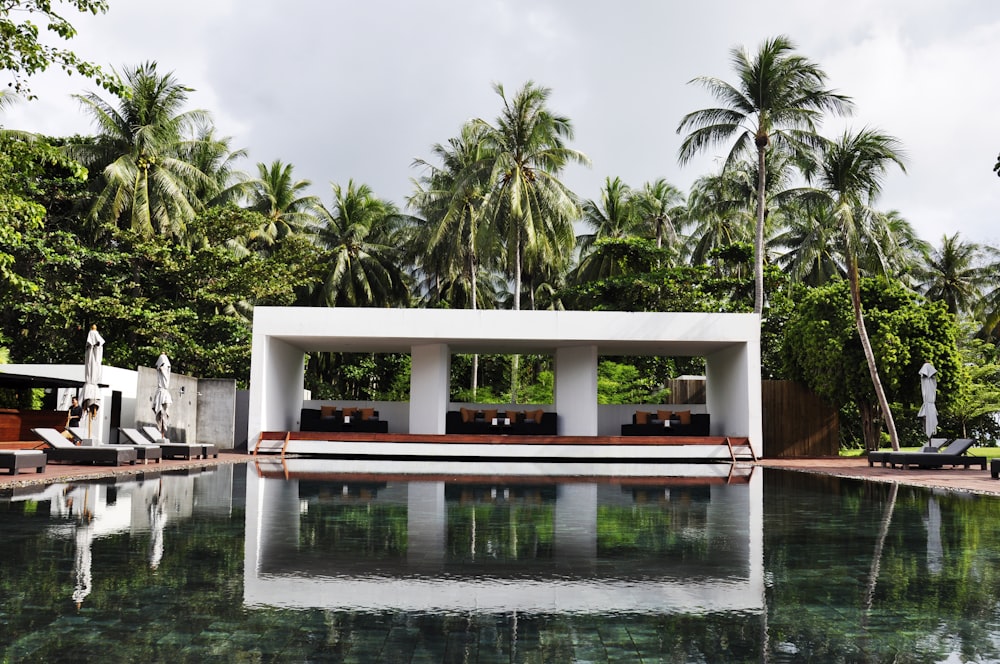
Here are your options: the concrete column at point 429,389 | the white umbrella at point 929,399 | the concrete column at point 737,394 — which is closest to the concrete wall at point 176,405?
the concrete column at point 429,389

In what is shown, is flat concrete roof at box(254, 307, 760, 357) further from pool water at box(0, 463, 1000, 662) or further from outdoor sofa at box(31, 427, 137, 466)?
pool water at box(0, 463, 1000, 662)

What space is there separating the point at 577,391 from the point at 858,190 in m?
9.24

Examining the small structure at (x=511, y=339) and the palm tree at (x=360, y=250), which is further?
the palm tree at (x=360, y=250)

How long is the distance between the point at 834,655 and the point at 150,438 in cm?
1648

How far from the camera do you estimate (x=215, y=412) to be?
2195cm

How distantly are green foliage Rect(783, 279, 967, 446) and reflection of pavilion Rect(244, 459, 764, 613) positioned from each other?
13.4 meters

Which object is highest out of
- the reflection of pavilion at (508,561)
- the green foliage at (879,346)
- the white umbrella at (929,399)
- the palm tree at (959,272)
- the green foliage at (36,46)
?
the palm tree at (959,272)

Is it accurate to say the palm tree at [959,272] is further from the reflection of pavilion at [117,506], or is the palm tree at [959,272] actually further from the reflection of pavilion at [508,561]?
the reflection of pavilion at [117,506]

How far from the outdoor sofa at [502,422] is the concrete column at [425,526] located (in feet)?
30.1

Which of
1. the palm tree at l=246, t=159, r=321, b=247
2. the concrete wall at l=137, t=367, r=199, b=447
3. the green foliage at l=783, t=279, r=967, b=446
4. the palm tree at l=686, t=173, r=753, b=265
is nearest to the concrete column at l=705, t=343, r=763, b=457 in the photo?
the green foliage at l=783, t=279, r=967, b=446

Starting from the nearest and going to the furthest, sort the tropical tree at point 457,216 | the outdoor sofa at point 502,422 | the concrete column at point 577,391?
1. the outdoor sofa at point 502,422
2. the concrete column at point 577,391
3. the tropical tree at point 457,216

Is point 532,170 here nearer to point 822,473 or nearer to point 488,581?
point 822,473

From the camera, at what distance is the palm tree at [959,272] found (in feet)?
111

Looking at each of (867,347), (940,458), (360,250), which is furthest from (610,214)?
(940,458)
